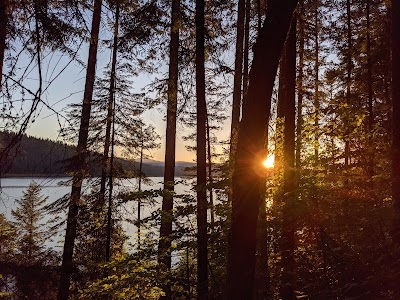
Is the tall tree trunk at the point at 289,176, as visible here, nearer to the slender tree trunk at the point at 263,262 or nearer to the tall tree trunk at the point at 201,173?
the slender tree trunk at the point at 263,262

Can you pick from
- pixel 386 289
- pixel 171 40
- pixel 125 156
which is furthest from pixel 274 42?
pixel 125 156

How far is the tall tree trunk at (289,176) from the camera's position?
5992 mm

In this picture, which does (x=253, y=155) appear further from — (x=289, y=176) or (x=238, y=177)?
(x=289, y=176)

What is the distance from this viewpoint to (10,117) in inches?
92.9

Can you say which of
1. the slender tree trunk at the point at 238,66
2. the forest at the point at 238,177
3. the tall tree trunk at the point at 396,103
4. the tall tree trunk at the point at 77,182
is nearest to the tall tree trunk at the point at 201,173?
the forest at the point at 238,177

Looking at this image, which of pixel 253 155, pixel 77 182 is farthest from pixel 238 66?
pixel 253 155

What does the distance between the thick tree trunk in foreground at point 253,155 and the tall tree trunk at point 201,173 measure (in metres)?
2.73

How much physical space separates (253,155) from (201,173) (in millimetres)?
3537

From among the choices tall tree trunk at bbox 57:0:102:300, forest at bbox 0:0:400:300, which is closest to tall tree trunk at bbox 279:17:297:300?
forest at bbox 0:0:400:300

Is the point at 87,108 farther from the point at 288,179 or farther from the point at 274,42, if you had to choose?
the point at 274,42

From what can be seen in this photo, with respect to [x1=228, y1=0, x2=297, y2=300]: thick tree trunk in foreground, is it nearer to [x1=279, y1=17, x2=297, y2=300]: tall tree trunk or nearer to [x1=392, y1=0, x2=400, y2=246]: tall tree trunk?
[x1=279, y1=17, x2=297, y2=300]: tall tree trunk

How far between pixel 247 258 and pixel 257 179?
90cm

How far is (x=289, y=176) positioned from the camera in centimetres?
686

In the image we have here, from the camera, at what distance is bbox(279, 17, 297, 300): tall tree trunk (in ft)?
19.7
